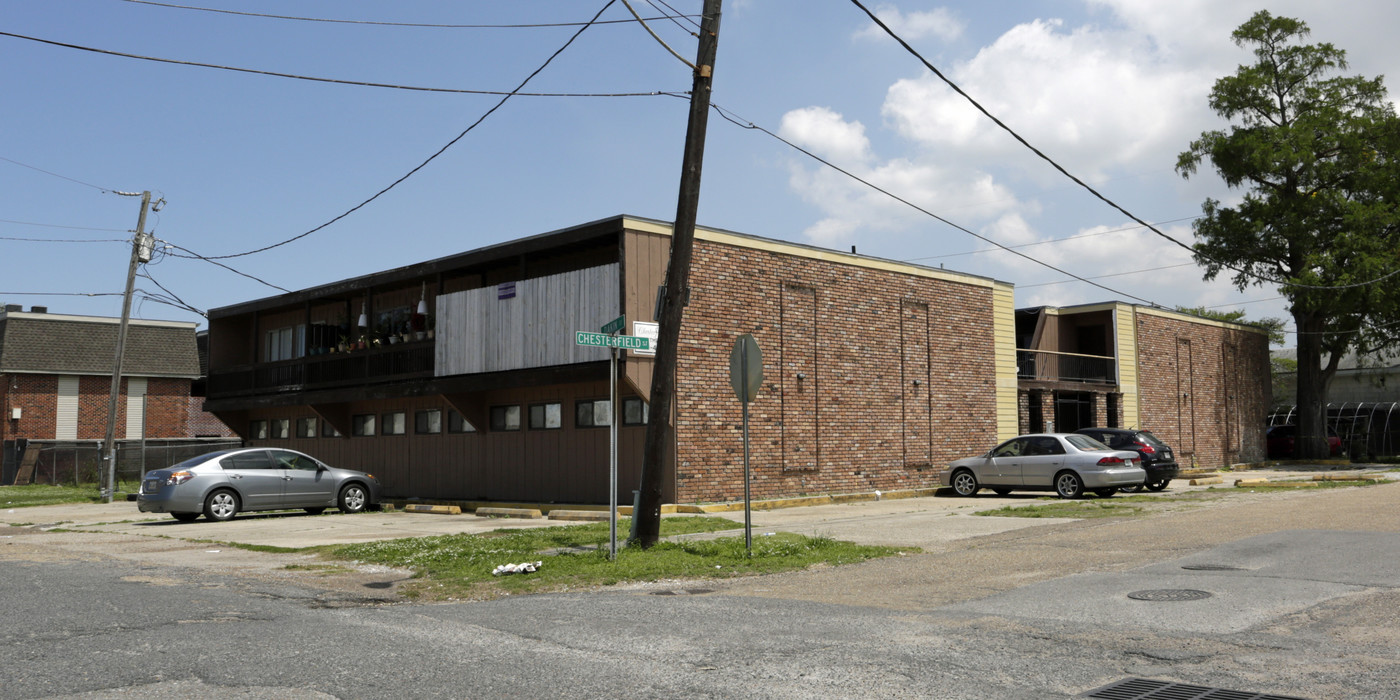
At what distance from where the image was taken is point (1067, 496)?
2283 centimetres

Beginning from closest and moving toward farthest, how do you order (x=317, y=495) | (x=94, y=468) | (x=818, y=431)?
1. (x=317, y=495)
2. (x=818, y=431)
3. (x=94, y=468)

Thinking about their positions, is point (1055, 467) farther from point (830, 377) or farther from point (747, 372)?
point (747, 372)

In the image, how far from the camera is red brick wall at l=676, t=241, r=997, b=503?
22.6m

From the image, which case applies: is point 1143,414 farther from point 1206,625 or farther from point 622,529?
point 1206,625

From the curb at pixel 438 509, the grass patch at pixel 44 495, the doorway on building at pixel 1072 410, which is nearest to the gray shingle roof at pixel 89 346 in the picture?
the grass patch at pixel 44 495

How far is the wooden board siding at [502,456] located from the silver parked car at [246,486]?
10.9 feet

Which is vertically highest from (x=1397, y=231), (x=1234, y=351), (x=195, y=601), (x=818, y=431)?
(x=1397, y=231)

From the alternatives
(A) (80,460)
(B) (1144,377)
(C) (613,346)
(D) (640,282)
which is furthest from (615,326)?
(A) (80,460)

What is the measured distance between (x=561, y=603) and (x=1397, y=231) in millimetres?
42281

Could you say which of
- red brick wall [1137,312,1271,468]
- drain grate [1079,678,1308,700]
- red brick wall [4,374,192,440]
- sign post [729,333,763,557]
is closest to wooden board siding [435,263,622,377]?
sign post [729,333,763,557]

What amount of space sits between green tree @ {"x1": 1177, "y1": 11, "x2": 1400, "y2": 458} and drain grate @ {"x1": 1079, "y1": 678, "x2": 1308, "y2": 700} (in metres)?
39.5

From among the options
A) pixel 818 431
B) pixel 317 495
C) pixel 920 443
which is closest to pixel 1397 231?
pixel 920 443

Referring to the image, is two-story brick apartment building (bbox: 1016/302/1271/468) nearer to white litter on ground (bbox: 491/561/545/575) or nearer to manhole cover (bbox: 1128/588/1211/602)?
white litter on ground (bbox: 491/561/545/575)

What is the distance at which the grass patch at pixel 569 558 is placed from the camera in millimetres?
10938
